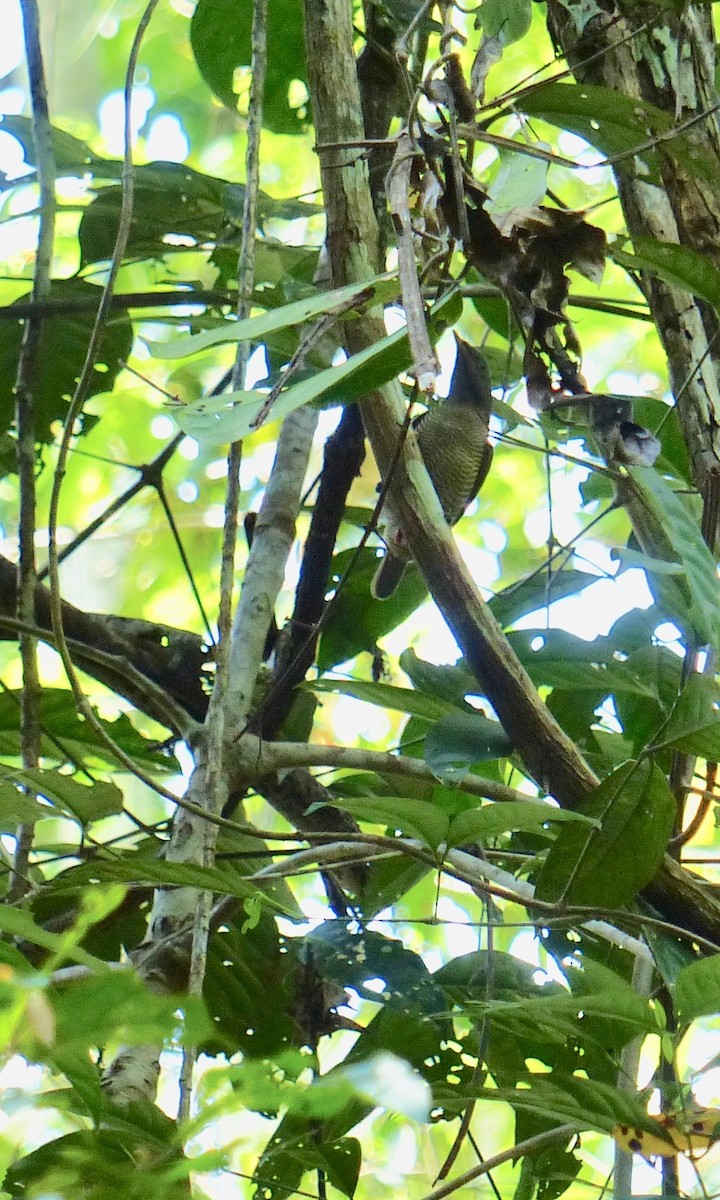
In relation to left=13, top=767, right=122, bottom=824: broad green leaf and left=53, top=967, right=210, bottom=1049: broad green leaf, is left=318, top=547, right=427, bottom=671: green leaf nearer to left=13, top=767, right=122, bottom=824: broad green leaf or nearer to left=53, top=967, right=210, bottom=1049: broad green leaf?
left=13, top=767, right=122, bottom=824: broad green leaf

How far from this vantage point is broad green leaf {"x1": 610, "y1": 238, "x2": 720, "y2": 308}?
0.88 metres

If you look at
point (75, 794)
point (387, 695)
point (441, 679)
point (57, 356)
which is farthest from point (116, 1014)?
point (57, 356)

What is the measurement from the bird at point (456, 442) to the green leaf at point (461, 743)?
16.0 inches

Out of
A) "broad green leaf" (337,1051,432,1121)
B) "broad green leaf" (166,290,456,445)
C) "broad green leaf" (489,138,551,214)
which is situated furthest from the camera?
"broad green leaf" (489,138,551,214)

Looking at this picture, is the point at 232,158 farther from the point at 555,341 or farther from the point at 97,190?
the point at 555,341

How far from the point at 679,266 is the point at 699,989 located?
572 millimetres

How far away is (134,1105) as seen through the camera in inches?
24.8

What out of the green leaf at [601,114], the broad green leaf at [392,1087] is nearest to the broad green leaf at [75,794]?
the broad green leaf at [392,1087]

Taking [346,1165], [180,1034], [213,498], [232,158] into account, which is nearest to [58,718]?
[346,1165]

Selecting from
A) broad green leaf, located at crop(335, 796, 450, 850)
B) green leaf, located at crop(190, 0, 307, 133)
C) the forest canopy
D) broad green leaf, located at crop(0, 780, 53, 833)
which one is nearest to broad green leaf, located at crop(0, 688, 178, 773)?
the forest canopy

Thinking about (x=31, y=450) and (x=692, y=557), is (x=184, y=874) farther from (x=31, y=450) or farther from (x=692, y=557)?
(x=31, y=450)

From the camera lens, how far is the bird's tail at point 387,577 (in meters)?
1.31

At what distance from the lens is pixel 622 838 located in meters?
0.85

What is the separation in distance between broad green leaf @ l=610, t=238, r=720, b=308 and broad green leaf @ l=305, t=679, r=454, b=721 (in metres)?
0.43
